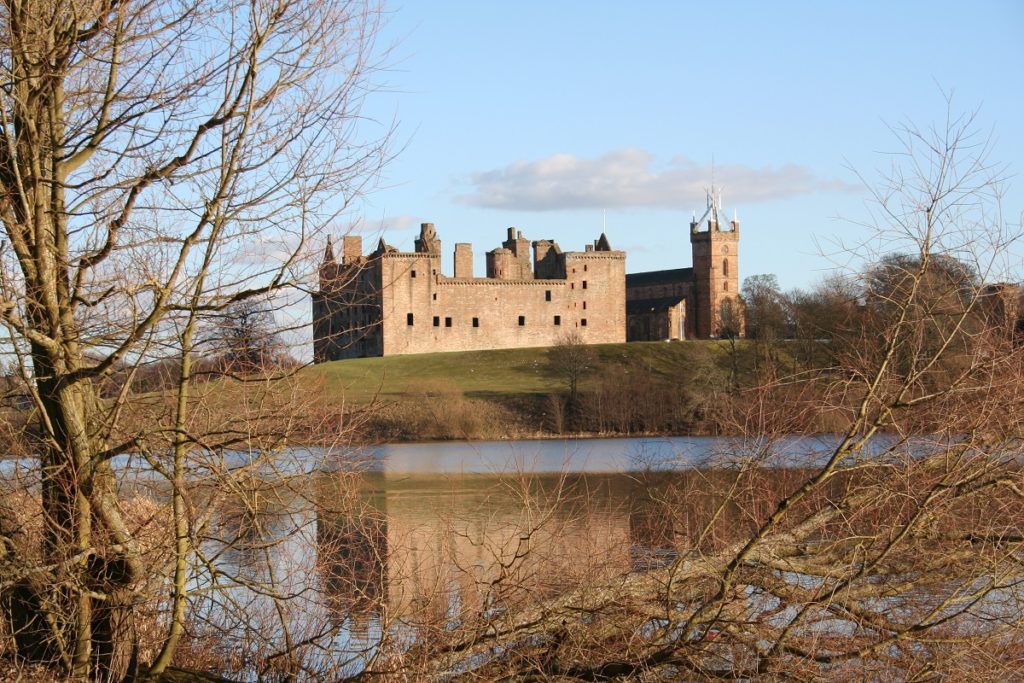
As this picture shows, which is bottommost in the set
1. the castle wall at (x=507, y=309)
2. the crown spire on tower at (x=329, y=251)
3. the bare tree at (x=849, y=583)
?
the bare tree at (x=849, y=583)

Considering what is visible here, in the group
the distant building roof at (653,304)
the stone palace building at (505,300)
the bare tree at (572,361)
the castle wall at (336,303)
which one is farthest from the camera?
the distant building roof at (653,304)

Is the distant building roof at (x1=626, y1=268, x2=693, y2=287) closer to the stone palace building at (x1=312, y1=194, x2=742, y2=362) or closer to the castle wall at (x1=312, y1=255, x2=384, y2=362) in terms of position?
the stone palace building at (x1=312, y1=194, x2=742, y2=362)

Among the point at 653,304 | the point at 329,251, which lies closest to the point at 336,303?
the point at 329,251

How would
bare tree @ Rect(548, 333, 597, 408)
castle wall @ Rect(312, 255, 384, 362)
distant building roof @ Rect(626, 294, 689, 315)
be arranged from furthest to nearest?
distant building roof @ Rect(626, 294, 689, 315)
bare tree @ Rect(548, 333, 597, 408)
castle wall @ Rect(312, 255, 384, 362)

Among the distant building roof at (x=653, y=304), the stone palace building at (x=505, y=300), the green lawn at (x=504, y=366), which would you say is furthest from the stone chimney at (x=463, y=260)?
the distant building roof at (x=653, y=304)

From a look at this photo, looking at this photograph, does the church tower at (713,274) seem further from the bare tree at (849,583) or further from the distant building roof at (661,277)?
the bare tree at (849,583)

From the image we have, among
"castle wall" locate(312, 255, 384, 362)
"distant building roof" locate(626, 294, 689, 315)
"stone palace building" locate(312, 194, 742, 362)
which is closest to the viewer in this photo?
"castle wall" locate(312, 255, 384, 362)

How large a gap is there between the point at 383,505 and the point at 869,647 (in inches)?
481

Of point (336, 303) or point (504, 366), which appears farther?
point (504, 366)

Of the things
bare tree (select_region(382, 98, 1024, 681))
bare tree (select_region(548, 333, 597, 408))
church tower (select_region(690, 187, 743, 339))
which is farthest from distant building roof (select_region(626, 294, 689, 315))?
bare tree (select_region(382, 98, 1024, 681))

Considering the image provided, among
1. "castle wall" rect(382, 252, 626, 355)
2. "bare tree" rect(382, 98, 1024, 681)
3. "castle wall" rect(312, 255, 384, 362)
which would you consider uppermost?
"castle wall" rect(382, 252, 626, 355)

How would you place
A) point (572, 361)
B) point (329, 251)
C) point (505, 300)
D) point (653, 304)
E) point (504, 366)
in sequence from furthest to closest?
point (653, 304)
point (505, 300)
point (504, 366)
point (572, 361)
point (329, 251)

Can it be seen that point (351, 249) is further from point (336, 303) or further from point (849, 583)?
point (849, 583)

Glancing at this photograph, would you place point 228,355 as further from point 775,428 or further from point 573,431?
point 573,431
